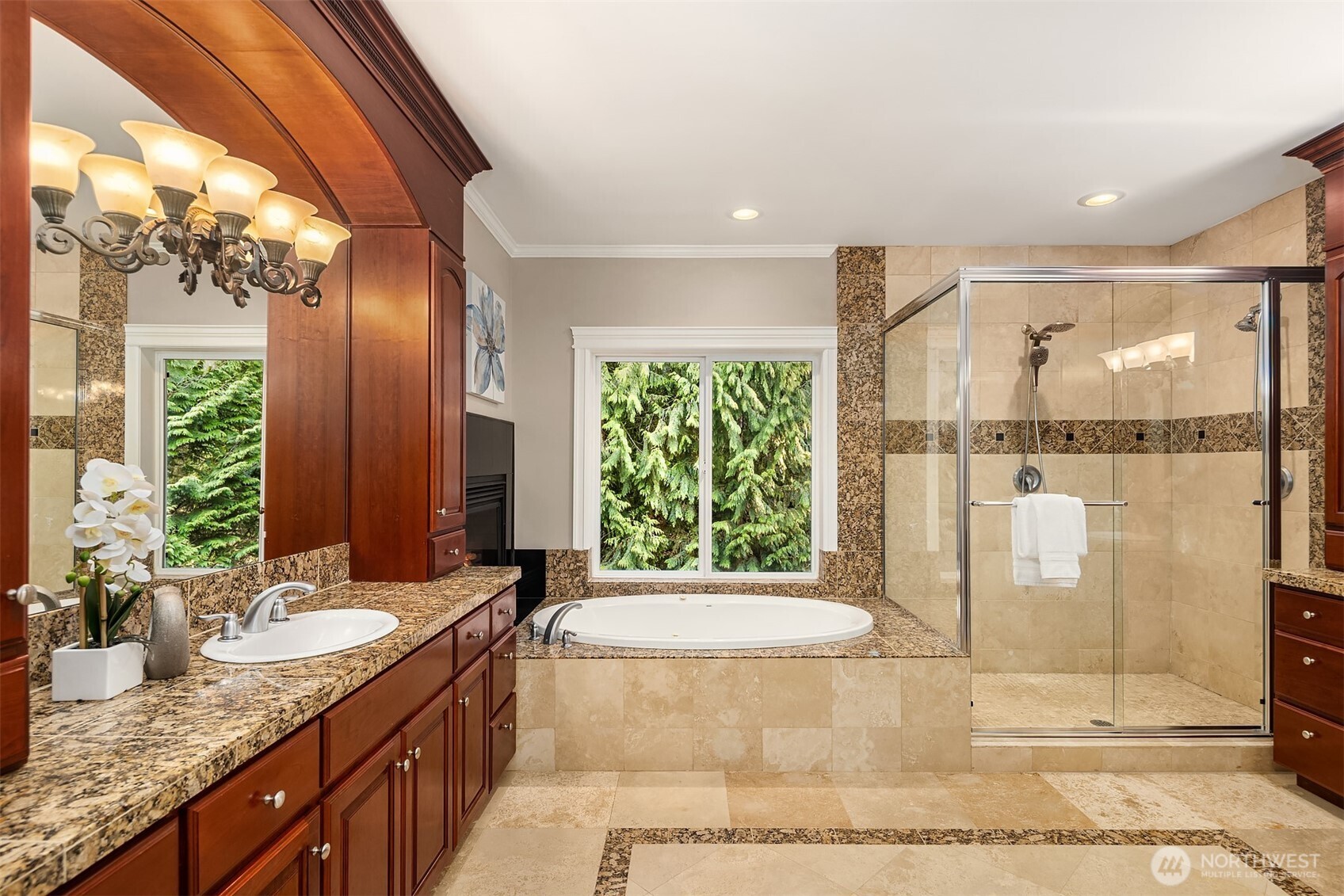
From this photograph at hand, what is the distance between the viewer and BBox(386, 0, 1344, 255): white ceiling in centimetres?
190

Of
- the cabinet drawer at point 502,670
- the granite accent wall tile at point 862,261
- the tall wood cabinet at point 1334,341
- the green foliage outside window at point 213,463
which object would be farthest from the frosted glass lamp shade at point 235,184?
the tall wood cabinet at point 1334,341

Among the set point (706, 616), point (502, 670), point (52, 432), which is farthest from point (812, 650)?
point (52, 432)

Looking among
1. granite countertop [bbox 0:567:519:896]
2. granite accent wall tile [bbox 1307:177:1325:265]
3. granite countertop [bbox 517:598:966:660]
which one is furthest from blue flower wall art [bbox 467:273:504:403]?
granite accent wall tile [bbox 1307:177:1325:265]

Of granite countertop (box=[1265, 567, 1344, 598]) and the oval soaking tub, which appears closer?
granite countertop (box=[1265, 567, 1344, 598])

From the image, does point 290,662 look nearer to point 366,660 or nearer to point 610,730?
point 366,660

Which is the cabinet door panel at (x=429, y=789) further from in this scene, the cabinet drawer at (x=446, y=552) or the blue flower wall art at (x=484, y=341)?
the blue flower wall art at (x=484, y=341)

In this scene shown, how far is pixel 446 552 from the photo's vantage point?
2.60 metres

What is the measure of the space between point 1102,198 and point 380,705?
356 cm

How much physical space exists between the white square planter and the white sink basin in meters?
0.24

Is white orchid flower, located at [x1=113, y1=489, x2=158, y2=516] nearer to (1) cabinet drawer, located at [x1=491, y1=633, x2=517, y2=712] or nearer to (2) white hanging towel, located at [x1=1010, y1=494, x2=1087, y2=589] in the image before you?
(1) cabinet drawer, located at [x1=491, y1=633, x2=517, y2=712]

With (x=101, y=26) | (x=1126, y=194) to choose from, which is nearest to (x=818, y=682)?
(x=1126, y=194)

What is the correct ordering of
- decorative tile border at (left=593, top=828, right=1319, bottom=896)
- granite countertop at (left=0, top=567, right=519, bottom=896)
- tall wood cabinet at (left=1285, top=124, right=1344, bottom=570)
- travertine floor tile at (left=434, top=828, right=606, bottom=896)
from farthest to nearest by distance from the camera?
tall wood cabinet at (left=1285, top=124, right=1344, bottom=570) → decorative tile border at (left=593, top=828, right=1319, bottom=896) → travertine floor tile at (left=434, top=828, right=606, bottom=896) → granite countertop at (left=0, top=567, right=519, bottom=896)

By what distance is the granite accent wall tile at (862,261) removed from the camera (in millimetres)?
3900

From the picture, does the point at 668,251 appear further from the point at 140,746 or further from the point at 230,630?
the point at 140,746
